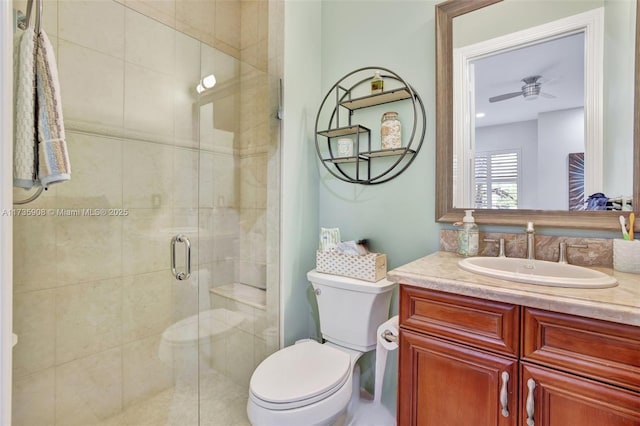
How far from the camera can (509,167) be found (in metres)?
1.25

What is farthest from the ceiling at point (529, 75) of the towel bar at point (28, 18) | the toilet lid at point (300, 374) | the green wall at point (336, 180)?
the towel bar at point (28, 18)

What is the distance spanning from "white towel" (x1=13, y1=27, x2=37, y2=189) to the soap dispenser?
1579mm

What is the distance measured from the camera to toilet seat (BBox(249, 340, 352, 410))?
1089mm

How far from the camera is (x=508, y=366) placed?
0.81m

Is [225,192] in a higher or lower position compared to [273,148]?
lower

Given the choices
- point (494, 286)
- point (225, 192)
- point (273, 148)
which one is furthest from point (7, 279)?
point (494, 286)

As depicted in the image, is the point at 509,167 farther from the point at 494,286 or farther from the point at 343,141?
the point at 343,141

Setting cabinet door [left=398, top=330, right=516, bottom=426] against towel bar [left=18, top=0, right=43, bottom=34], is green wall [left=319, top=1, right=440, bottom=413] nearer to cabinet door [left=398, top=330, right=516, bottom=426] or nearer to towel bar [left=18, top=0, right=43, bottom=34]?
cabinet door [left=398, top=330, right=516, bottom=426]

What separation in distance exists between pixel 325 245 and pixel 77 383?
1299 millimetres

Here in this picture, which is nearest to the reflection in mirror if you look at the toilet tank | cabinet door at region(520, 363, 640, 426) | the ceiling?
the ceiling

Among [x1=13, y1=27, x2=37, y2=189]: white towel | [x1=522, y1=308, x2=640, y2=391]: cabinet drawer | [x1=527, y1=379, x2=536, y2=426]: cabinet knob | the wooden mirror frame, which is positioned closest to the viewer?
[x1=522, y1=308, x2=640, y2=391]: cabinet drawer

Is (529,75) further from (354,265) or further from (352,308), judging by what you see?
(352,308)

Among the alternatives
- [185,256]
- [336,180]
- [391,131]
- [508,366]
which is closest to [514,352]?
[508,366]

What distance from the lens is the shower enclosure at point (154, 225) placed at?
1270 mm
